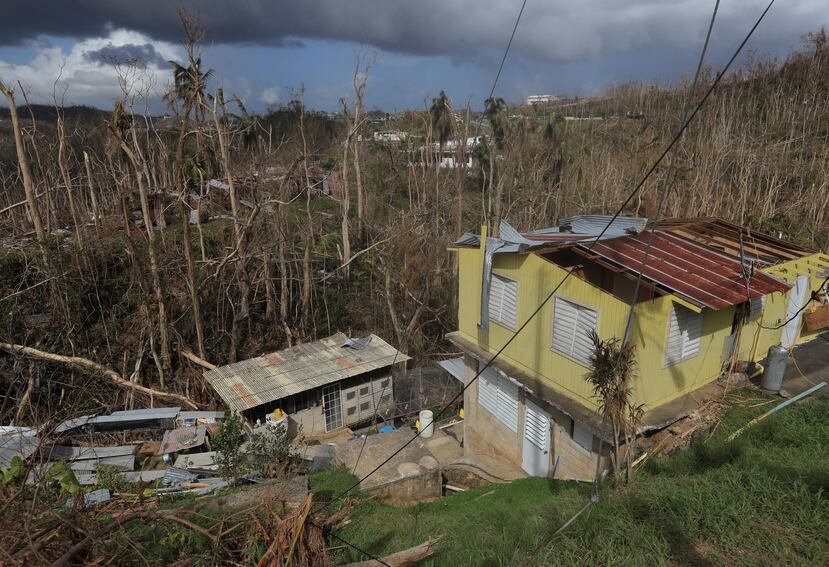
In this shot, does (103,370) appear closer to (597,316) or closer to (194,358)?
(194,358)

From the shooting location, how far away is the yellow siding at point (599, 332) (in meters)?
7.70

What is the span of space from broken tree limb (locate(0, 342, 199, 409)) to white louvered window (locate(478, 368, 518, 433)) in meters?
9.04

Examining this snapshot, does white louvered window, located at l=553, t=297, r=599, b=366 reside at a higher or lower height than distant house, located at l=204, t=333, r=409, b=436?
higher

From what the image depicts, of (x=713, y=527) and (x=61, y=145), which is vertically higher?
(x=61, y=145)

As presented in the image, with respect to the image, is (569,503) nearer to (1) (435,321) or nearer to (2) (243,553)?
(2) (243,553)

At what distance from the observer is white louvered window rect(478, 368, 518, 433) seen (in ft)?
34.4

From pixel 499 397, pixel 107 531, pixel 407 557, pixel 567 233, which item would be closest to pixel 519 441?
pixel 499 397

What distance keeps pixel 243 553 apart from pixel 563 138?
3463cm

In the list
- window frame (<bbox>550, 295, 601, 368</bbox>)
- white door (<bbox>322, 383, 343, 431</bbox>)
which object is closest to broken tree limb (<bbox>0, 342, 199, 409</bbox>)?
white door (<bbox>322, 383, 343, 431</bbox>)

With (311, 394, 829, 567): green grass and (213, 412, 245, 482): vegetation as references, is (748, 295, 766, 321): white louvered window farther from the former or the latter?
(213, 412, 245, 482): vegetation

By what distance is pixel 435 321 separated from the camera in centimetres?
2073

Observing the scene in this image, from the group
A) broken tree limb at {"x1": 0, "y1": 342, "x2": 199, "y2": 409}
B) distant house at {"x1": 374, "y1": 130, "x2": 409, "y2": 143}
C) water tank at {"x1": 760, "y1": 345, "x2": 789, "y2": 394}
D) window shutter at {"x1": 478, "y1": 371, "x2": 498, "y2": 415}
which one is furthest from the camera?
distant house at {"x1": 374, "y1": 130, "x2": 409, "y2": 143}

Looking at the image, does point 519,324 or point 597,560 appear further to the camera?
point 519,324

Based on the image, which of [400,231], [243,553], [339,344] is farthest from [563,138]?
[243,553]
